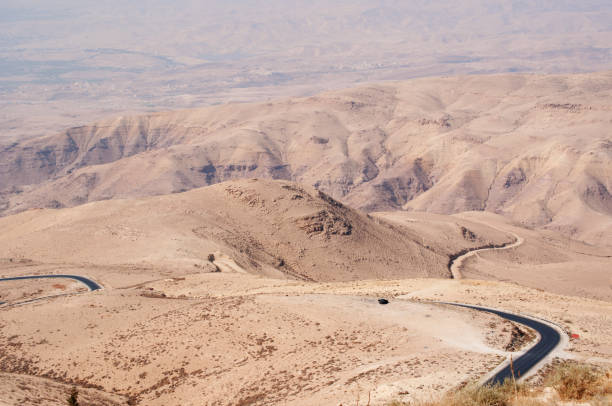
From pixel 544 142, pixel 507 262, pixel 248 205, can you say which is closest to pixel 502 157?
pixel 544 142

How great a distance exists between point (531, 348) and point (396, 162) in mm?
147776

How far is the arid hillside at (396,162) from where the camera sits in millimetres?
135375

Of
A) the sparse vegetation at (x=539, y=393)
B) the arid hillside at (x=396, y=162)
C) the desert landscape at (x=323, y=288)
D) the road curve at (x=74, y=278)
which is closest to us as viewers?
the sparse vegetation at (x=539, y=393)

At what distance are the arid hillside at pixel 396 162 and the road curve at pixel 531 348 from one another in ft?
289

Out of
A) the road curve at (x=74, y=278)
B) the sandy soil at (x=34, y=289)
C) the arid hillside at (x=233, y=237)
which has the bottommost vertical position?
the arid hillside at (x=233, y=237)

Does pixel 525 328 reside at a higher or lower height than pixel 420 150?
higher

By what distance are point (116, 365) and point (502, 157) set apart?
138257 millimetres

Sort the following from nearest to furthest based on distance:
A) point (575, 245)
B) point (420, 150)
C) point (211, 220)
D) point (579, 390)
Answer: point (579, 390) < point (211, 220) < point (575, 245) < point (420, 150)

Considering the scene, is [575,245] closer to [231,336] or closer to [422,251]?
[422,251]

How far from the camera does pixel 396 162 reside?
171 metres

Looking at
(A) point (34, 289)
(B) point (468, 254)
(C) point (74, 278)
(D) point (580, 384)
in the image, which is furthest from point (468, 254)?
(D) point (580, 384)

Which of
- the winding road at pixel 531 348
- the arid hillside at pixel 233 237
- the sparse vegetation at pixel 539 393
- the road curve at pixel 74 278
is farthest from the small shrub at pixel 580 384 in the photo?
the arid hillside at pixel 233 237

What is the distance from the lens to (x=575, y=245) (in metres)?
95.3

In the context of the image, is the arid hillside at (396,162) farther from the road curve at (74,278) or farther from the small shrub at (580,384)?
the small shrub at (580,384)
